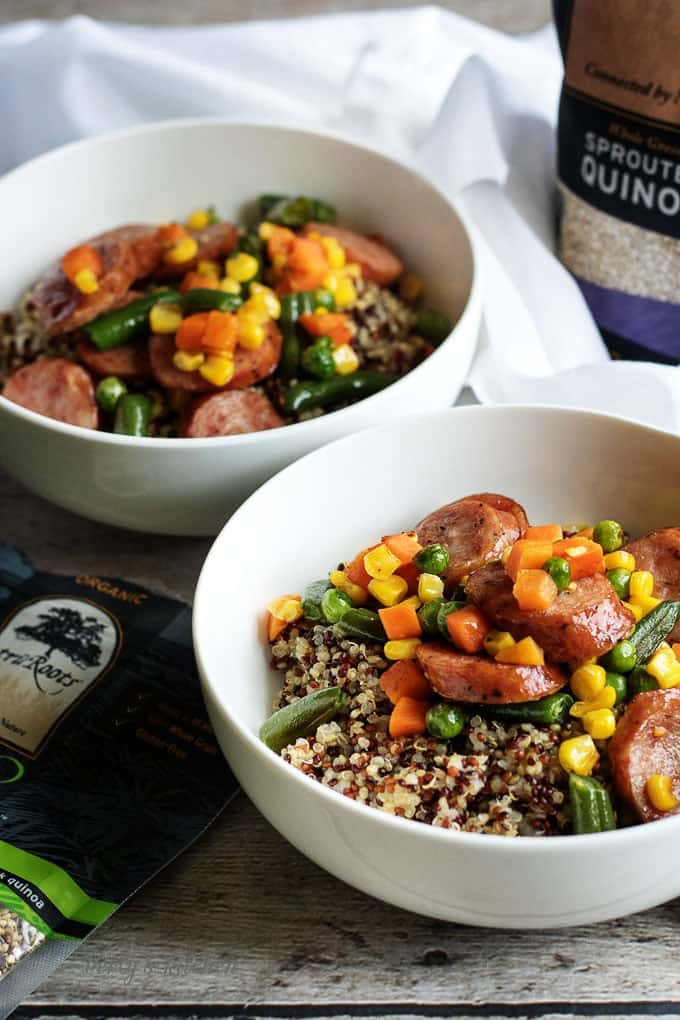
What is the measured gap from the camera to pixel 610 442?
250 centimetres

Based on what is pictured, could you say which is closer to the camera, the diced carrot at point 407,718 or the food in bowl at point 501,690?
the food in bowl at point 501,690

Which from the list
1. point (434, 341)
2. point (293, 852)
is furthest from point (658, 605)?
point (434, 341)

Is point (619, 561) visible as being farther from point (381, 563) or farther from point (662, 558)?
point (381, 563)

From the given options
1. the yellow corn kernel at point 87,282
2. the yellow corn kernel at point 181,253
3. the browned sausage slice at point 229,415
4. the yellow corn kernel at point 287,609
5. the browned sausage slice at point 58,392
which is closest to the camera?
the yellow corn kernel at point 287,609

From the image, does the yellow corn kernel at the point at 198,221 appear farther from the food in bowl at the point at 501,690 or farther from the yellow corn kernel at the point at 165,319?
the food in bowl at the point at 501,690

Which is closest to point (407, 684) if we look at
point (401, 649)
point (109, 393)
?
point (401, 649)

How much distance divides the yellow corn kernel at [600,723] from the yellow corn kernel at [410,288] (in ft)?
5.33

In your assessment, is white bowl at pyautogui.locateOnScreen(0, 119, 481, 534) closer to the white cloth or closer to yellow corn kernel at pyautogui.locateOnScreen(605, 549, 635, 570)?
the white cloth

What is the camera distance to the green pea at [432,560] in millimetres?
2164

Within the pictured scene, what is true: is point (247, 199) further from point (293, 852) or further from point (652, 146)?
point (293, 852)

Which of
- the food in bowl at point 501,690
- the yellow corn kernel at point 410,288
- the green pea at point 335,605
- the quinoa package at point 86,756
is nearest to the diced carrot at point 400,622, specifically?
the food in bowl at point 501,690

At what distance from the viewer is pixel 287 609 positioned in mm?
2328

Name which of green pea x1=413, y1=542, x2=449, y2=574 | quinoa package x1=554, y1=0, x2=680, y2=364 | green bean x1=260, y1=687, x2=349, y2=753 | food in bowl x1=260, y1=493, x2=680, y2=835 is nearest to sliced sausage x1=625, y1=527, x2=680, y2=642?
food in bowl x1=260, y1=493, x2=680, y2=835

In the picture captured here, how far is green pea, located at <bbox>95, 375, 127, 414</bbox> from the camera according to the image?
284cm
